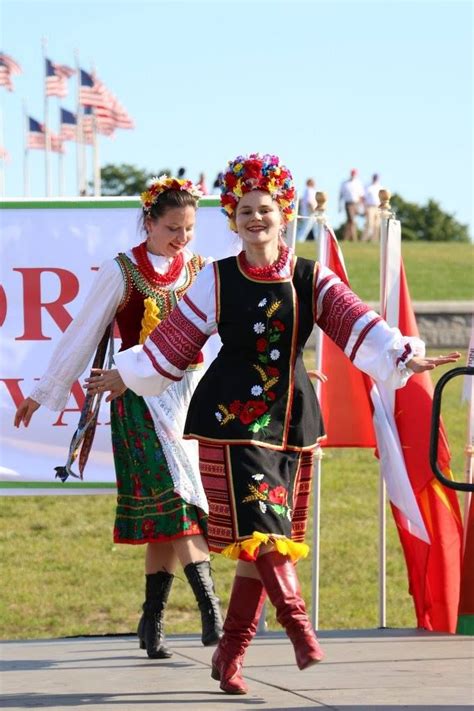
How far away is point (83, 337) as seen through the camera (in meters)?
5.93

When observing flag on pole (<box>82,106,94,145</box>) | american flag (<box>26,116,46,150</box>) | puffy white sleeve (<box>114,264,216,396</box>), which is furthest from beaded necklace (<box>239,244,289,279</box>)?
flag on pole (<box>82,106,94,145</box>)

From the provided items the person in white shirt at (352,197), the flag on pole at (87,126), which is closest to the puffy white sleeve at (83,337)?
the person in white shirt at (352,197)

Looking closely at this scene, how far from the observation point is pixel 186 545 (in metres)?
5.88

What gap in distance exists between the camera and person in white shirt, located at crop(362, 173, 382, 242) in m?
33.8

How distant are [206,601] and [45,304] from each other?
1.75 meters

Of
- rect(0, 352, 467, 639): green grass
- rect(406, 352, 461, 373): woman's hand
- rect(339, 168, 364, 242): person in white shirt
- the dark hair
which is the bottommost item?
rect(0, 352, 467, 639): green grass

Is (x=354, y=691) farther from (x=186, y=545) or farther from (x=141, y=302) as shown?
(x=141, y=302)

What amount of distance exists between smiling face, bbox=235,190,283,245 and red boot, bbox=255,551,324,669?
104cm

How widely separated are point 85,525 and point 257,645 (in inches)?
173

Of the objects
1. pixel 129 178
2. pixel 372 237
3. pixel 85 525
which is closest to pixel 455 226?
pixel 129 178

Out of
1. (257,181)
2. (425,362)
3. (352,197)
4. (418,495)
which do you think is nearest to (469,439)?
(418,495)

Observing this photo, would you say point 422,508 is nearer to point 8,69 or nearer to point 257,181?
point 257,181

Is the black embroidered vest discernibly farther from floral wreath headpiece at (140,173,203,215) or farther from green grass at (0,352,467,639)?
green grass at (0,352,467,639)

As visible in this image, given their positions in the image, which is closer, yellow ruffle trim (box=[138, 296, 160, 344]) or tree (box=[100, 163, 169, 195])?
yellow ruffle trim (box=[138, 296, 160, 344])
